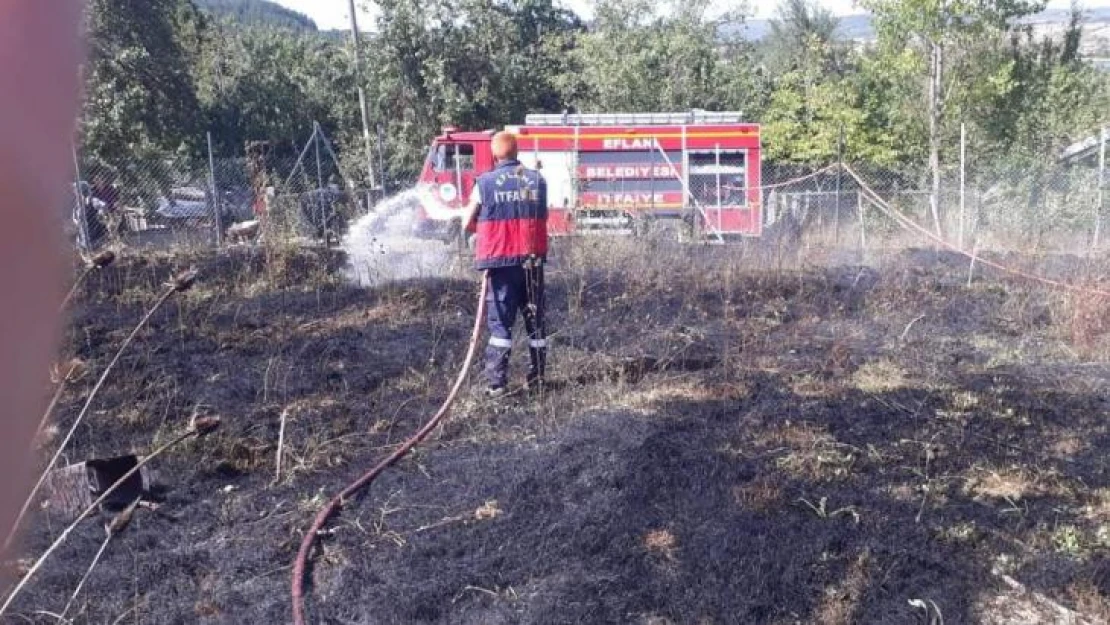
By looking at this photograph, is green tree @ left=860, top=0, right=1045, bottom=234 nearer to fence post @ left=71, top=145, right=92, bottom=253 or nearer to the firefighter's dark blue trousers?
the firefighter's dark blue trousers

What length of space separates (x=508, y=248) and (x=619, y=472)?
199 cm

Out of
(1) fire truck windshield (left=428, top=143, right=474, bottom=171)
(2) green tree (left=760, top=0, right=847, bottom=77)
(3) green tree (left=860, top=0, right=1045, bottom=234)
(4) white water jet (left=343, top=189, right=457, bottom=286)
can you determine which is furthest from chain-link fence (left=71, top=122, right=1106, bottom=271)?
(2) green tree (left=760, top=0, right=847, bottom=77)

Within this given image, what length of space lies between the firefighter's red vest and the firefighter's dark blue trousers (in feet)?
0.29

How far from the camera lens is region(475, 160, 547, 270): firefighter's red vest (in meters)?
5.98

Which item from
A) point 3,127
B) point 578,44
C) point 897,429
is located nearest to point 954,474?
point 897,429

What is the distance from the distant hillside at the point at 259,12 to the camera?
4075 centimetres

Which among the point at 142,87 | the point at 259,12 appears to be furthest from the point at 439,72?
the point at 259,12

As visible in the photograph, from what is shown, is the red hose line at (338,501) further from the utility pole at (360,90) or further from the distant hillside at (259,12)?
the distant hillside at (259,12)

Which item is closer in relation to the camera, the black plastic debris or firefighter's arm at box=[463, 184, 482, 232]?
the black plastic debris

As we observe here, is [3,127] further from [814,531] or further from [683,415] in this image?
[683,415]

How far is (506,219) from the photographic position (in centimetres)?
599

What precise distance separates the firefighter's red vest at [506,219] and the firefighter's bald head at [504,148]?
115 millimetres

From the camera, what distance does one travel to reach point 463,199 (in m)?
15.8

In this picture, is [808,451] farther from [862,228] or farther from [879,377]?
[862,228]
